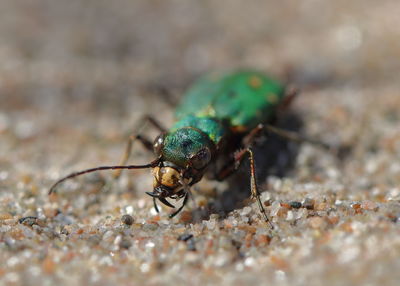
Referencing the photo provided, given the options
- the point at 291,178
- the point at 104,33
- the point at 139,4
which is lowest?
the point at 291,178

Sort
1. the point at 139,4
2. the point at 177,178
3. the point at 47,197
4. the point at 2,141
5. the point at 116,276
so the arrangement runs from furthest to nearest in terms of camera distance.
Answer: the point at 139,4
the point at 2,141
the point at 47,197
the point at 177,178
the point at 116,276

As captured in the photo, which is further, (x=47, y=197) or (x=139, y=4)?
(x=139, y=4)

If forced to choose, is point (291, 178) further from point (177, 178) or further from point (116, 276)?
point (116, 276)

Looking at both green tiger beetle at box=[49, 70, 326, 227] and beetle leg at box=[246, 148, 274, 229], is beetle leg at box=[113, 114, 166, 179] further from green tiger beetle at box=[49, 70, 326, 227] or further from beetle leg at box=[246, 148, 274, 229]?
beetle leg at box=[246, 148, 274, 229]

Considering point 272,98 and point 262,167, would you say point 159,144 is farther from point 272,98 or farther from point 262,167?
point 272,98

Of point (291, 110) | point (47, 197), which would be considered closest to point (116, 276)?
point (47, 197)

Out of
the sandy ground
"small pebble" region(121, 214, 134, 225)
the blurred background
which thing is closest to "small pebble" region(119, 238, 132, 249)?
the sandy ground

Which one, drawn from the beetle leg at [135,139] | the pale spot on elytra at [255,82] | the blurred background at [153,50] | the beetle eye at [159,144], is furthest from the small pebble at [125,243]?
the pale spot on elytra at [255,82]
